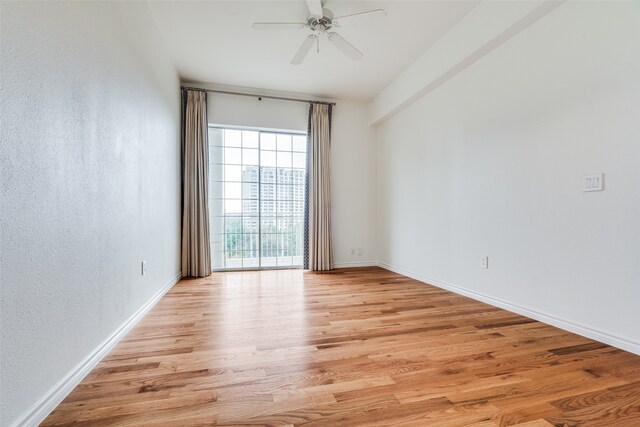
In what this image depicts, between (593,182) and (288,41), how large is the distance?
3.03 m

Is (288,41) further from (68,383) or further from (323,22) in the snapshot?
(68,383)

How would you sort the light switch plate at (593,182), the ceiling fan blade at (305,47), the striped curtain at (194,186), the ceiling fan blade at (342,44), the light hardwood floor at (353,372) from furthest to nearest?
the striped curtain at (194,186)
the ceiling fan blade at (305,47)
the ceiling fan blade at (342,44)
the light switch plate at (593,182)
the light hardwood floor at (353,372)

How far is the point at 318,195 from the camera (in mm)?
4566

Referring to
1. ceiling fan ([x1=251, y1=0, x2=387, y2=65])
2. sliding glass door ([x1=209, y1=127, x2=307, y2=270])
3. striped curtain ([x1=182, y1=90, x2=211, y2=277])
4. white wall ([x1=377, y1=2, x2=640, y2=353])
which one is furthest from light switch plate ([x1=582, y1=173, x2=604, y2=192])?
striped curtain ([x1=182, y1=90, x2=211, y2=277])

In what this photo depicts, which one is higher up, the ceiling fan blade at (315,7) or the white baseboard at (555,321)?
the ceiling fan blade at (315,7)

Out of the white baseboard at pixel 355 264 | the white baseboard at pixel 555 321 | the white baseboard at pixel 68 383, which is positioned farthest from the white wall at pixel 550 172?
the white baseboard at pixel 68 383

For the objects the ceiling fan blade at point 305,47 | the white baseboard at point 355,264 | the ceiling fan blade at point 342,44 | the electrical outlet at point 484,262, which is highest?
the ceiling fan blade at point 305,47

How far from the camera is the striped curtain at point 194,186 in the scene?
158 inches

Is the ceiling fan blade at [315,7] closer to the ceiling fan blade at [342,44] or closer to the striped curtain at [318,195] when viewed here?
the ceiling fan blade at [342,44]

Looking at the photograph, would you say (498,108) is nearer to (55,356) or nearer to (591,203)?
(591,203)

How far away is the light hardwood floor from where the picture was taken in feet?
3.98

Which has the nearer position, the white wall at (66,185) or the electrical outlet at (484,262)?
the white wall at (66,185)

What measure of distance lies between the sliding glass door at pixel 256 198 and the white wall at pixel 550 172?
2.25 m

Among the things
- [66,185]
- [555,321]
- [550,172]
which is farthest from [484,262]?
[66,185]
